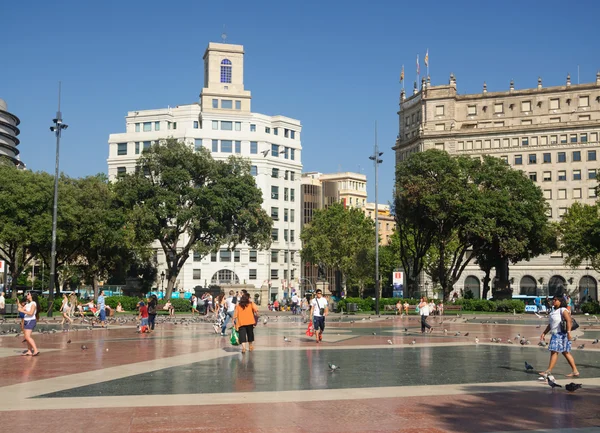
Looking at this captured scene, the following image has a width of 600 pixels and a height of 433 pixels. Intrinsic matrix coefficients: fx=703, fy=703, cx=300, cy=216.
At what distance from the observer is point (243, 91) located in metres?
97.5

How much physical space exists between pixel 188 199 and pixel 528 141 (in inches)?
2346

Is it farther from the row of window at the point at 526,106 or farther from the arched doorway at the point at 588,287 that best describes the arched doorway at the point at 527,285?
the row of window at the point at 526,106

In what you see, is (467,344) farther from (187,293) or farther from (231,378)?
(187,293)

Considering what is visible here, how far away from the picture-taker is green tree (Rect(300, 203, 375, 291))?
90.9 meters

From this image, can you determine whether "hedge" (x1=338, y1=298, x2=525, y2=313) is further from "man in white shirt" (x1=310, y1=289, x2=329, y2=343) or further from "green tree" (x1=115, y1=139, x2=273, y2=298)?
"man in white shirt" (x1=310, y1=289, x2=329, y2=343)

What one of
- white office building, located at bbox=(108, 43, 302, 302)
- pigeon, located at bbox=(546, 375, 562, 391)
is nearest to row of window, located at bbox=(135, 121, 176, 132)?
white office building, located at bbox=(108, 43, 302, 302)

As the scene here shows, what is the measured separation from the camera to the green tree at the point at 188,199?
55500mm

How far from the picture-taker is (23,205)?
52312 mm

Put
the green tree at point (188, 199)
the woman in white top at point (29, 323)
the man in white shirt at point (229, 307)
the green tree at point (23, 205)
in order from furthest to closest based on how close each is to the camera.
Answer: the green tree at point (188, 199), the green tree at point (23, 205), the man in white shirt at point (229, 307), the woman in white top at point (29, 323)

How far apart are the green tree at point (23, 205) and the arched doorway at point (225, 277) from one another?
41.1 metres

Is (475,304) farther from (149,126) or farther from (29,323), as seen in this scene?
(149,126)

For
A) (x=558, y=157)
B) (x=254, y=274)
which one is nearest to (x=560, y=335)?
(x=254, y=274)

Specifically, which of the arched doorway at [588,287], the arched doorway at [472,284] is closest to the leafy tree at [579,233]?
the arched doorway at [588,287]

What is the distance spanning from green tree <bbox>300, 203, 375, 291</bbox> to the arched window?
22785mm
